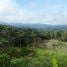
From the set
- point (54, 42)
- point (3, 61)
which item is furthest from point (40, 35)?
point (3, 61)

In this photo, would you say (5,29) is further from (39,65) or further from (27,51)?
(39,65)

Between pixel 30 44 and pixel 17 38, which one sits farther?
pixel 30 44

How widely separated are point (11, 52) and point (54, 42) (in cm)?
1339

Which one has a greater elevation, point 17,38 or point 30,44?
point 17,38

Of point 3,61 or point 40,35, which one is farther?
point 40,35

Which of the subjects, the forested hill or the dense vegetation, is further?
the forested hill

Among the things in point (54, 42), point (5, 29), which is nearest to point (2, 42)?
point (5, 29)

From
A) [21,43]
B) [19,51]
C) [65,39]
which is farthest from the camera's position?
[65,39]

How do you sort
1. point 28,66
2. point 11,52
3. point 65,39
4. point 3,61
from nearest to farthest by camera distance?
point 3,61 < point 28,66 < point 11,52 < point 65,39

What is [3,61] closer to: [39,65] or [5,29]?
[39,65]

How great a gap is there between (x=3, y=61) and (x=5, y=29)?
21932mm

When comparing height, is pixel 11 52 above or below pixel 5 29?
below

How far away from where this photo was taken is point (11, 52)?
32656mm

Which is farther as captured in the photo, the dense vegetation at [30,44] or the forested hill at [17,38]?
the forested hill at [17,38]
